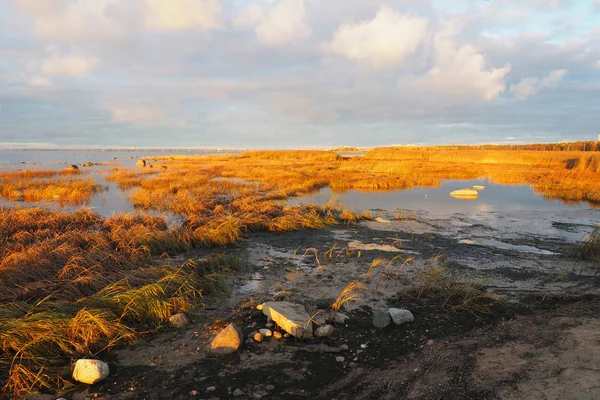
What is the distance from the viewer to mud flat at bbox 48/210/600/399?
4.73 metres

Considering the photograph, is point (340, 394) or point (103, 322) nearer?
point (340, 394)

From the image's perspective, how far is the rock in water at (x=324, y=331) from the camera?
6294 millimetres

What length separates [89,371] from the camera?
5.08 metres

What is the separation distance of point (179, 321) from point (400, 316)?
167 inches

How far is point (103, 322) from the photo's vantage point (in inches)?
243

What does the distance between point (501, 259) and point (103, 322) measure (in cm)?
1073

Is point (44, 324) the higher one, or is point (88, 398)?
point (44, 324)

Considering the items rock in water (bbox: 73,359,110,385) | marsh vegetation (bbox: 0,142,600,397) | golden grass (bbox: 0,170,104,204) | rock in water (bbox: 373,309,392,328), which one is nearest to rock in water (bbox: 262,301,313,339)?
marsh vegetation (bbox: 0,142,600,397)

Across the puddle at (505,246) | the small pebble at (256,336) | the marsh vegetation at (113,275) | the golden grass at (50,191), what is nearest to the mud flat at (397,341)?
the small pebble at (256,336)

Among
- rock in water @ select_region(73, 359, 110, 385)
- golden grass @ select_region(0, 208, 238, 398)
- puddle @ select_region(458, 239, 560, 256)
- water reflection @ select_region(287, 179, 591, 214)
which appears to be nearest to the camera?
rock in water @ select_region(73, 359, 110, 385)

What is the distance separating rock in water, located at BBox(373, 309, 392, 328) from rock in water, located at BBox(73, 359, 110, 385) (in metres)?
4.59

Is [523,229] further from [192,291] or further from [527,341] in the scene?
[192,291]

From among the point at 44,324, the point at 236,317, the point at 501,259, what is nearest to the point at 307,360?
the point at 236,317

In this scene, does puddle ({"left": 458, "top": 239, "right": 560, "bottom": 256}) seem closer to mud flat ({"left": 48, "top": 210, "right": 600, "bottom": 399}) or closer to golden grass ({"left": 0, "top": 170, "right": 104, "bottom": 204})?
mud flat ({"left": 48, "top": 210, "right": 600, "bottom": 399})
